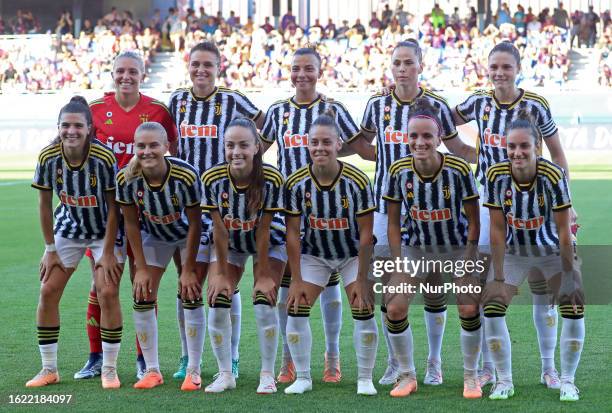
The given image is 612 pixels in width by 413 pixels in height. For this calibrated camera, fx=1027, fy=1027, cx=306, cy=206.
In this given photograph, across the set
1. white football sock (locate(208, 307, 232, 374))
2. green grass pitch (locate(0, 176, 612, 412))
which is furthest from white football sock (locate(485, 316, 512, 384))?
white football sock (locate(208, 307, 232, 374))

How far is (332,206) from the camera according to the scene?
529 centimetres

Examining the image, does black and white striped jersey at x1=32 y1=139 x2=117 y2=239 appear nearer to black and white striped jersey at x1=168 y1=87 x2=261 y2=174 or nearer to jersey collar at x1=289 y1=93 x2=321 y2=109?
black and white striped jersey at x1=168 y1=87 x2=261 y2=174

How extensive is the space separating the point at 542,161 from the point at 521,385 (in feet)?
3.94

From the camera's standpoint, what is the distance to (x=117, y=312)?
5441 millimetres

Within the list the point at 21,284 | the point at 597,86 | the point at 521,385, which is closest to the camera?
the point at 521,385

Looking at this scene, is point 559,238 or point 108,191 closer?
point 559,238

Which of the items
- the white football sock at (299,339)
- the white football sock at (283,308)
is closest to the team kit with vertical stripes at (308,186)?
the white football sock at (299,339)

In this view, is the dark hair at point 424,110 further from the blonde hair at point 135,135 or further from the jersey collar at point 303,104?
the blonde hair at point 135,135

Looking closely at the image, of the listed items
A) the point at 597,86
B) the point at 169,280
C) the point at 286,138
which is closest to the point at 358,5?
the point at 597,86

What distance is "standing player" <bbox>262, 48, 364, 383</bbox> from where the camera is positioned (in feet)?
18.6

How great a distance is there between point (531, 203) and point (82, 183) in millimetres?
2336

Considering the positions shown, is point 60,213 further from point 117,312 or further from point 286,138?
point 286,138

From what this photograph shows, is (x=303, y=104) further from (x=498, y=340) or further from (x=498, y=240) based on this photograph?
(x=498, y=340)

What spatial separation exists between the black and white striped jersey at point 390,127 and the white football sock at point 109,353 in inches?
65.2
